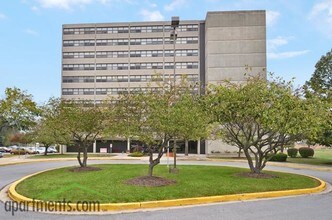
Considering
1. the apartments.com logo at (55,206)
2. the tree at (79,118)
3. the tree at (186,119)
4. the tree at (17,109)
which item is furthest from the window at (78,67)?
the apartments.com logo at (55,206)

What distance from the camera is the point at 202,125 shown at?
15328mm

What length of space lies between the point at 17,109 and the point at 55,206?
25.5m

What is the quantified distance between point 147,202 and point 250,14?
54337 millimetres

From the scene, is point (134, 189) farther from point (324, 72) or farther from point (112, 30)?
point (112, 30)

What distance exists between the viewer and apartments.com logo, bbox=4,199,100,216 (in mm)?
10145

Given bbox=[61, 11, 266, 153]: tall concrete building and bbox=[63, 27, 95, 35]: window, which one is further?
bbox=[63, 27, 95, 35]: window

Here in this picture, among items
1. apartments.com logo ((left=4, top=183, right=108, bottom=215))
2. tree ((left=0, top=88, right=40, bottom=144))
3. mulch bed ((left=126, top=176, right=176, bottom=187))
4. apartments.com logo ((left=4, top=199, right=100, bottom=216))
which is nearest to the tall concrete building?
tree ((left=0, top=88, right=40, bottom=144))

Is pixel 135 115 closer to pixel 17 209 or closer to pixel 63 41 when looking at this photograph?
pixel 17 209

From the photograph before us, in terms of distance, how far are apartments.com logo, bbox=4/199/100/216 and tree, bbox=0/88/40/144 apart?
23.3 m

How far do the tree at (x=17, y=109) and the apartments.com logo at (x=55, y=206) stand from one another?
23312 millimetres

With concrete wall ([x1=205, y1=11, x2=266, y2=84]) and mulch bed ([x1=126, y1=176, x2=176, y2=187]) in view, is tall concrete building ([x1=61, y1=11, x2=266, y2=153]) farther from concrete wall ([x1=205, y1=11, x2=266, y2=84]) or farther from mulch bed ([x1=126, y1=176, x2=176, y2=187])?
mulch bed ([x1=126, y1=176, x2=176, y2=187])

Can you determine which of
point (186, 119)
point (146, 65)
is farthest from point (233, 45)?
point (186, 119)

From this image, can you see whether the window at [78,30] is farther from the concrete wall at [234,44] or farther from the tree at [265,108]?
the tree at [265,108]

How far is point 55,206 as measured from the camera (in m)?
10.4
